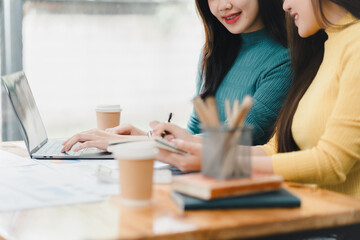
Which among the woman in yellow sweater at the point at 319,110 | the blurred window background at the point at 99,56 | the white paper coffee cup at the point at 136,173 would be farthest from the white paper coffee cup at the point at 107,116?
the blurred window background at the point at 99,56

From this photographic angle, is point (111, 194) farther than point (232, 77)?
No

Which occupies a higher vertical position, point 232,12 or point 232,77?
point 232,12

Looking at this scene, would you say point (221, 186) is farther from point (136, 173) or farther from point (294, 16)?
point (294, 16)

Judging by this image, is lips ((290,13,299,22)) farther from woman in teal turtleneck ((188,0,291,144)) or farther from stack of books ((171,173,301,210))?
stack of books ((171,173,301,210))

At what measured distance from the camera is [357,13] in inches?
52.4

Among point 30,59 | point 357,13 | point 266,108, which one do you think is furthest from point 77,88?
point 357,13

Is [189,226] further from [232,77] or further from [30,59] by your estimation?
[30,59]

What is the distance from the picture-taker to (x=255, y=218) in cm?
93

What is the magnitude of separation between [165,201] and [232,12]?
1.08 metres

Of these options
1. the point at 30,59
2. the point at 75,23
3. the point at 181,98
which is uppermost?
the point at 75,23

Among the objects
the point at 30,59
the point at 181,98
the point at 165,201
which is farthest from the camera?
the point at 181,98

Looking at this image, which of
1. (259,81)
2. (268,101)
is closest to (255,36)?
(259,81)

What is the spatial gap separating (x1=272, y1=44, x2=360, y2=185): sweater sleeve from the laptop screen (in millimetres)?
780

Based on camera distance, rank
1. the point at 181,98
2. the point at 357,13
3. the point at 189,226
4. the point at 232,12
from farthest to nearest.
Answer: the point at 181,98, the point at 232,12, the point at 357,13, the point at 189,226
